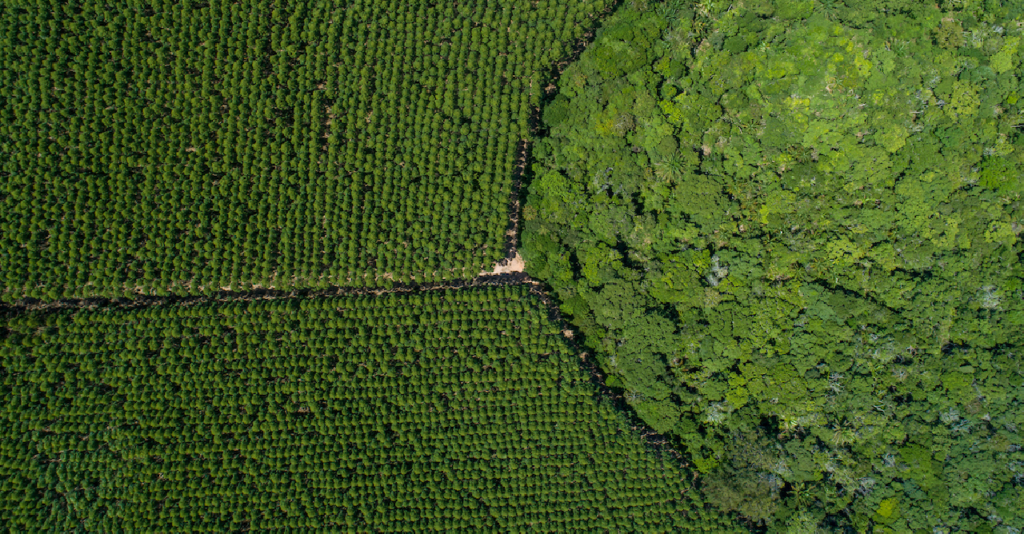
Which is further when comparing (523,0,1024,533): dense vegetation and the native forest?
(523,0,1024,533): dense vegetation

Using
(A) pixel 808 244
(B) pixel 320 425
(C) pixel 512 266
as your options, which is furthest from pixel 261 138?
(A) pixel 808 244

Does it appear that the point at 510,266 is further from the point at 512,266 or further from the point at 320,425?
the point at 320,425

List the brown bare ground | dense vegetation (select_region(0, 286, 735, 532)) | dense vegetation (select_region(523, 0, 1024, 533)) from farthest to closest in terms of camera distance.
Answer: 1. the brown bare ground
2. dense vegetation (select_region(523, 0, 1024, 533))
3. dense vegetation (select_region(0, 286, 735, 532))

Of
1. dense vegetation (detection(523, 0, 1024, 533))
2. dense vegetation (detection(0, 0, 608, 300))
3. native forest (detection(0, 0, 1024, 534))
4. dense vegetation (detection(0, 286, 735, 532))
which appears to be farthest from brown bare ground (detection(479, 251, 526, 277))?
dense vegetation (detection(0, 286, 735, 532))

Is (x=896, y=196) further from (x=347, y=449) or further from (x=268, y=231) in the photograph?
(x=268, y=231)

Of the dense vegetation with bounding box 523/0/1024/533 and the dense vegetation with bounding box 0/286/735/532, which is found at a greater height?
the dense vegetation with bounding box 523/0/1024/533

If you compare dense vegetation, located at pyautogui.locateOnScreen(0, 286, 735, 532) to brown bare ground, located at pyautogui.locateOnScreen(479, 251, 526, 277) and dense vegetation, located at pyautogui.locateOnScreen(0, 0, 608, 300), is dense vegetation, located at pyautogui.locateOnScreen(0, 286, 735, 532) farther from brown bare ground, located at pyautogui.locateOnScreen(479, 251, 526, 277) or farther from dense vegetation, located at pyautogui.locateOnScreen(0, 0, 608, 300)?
dense vegetation, located at pyautogui.locateOnScreen(0, 0, 608, 300)

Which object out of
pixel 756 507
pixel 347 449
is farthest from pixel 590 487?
pixel 347 449
